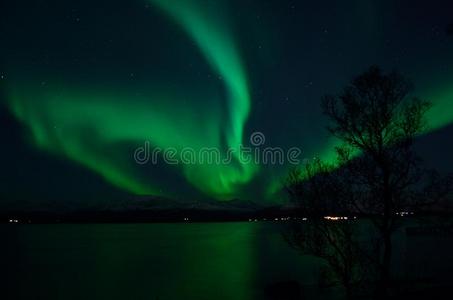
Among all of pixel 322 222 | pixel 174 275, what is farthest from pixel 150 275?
pixel 322 222

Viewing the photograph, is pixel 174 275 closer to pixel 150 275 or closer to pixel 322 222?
pixel 150 275

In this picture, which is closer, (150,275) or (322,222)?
(322,222)

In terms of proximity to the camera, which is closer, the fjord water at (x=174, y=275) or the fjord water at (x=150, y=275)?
the fjord water at (x=174, y=275)

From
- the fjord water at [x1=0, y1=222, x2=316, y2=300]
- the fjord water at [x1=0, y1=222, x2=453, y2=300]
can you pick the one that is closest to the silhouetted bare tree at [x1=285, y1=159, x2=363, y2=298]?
the fjord water at [x1=0, y1=222, x2=453, y2=300]

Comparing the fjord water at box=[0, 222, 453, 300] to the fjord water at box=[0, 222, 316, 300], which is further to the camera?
the fjord water at box=[0, 222, 316, 300]

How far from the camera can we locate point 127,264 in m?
82.2

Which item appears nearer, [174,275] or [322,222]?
[322,222]

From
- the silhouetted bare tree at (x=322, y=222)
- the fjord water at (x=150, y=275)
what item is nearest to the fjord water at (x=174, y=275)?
the fjord water at (x=150, y=275)

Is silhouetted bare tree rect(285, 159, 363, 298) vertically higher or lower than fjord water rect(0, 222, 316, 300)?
higher

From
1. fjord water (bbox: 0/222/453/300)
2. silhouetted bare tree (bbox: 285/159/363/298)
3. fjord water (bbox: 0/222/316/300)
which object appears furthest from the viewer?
fjord water (bbox: 0/222/316/300)

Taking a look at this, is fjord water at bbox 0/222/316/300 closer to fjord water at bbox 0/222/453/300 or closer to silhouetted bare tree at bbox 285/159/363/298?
fjord water at bbox 0/222/453/300

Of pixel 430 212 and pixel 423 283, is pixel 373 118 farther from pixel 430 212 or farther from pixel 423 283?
pixel 423 283

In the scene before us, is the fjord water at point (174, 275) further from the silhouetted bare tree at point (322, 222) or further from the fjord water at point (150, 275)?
the silhouetted bare tree at point (322, 222)

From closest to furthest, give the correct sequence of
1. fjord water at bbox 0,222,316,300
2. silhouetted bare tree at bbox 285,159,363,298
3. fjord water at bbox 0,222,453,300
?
silhouetted bare tree at bbox 285,159,363,298 → fjord water at bbox 0,222,453,300 → fjord water at bbox 0,222,316,300
